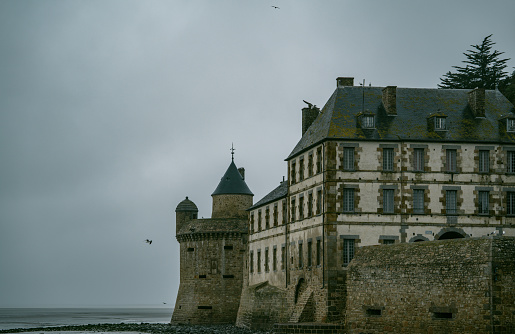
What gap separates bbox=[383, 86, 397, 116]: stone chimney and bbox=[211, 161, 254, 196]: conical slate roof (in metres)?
28.7

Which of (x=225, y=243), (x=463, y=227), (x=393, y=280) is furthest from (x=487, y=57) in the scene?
(x=393, y=280)

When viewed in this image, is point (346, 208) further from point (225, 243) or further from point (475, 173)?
point (225, 243)

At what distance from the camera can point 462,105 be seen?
182ft

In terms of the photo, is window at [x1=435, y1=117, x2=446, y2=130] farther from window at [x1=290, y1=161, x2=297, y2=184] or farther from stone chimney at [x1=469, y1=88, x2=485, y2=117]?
window at [x1=290, y1=161, x2=297, y2=184]

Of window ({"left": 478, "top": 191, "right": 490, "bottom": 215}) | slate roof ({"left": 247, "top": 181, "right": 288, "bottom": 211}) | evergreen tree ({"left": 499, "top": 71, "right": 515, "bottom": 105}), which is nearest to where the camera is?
window ({"left": 478, "top": 191, "right": 490, "bottom": 215})

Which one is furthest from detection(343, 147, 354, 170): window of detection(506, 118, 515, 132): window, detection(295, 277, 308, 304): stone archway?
detection(506, 118, 515, 132): window

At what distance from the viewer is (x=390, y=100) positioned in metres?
54.4

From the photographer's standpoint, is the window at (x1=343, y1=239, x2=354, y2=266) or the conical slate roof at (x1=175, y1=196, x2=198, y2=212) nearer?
the window at (x1=343, y1=239, x2=354, y2=266)

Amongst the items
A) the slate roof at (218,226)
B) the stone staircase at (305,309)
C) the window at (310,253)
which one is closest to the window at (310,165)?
the window at (310,253)

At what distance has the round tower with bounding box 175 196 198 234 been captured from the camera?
82.4 m

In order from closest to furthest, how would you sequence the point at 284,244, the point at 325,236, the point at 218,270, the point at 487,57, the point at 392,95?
the point at 325,236 < the point at 392,95 < the point at 284,244 < the point at 218,270 < the point at 487,57

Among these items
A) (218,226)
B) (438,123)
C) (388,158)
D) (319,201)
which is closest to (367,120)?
(388,158)

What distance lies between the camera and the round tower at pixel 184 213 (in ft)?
270

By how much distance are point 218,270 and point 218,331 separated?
37.5 feet
